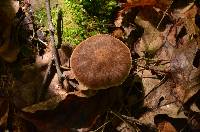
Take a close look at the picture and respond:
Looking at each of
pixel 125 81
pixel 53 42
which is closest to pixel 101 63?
pixel 125 81

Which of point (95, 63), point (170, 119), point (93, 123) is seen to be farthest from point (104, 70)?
point (170, 119)

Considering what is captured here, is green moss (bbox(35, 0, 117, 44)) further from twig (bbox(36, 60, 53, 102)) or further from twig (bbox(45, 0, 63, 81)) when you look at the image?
twig (bbox(36, 60, 53, 102))

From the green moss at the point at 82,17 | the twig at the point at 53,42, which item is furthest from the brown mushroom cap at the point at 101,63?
the green moss at the point at 82,17

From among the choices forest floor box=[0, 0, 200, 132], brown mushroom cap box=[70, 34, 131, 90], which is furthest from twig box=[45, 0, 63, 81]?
brown mushroom cap box=[70, 34, 131, 90]

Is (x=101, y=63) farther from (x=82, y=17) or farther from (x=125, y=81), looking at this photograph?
(x=82, y=17)

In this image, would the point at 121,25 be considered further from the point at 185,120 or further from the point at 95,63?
the point at 185,120
